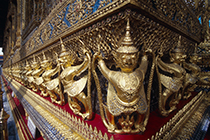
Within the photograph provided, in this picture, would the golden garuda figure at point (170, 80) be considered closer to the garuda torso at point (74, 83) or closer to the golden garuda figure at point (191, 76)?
the golden garuda figure at point (191, 76)

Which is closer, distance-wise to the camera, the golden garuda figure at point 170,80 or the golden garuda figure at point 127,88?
the golden garuda figure at point 127,88

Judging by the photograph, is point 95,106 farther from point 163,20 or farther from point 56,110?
point 163,20

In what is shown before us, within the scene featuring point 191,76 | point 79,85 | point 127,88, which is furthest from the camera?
point 191,76

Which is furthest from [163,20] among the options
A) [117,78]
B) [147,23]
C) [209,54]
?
[209,54]

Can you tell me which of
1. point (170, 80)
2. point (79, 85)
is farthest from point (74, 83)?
point (170, 80)

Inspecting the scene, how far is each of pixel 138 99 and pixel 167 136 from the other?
0.72 ft


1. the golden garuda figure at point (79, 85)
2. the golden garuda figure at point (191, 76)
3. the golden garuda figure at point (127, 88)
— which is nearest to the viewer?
the golden garuda figure at point (127, 88)

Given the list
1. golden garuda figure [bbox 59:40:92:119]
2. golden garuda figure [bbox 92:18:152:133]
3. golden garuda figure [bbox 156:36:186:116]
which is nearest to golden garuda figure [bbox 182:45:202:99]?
golden garuda figure [bbox 156:36:186:116]

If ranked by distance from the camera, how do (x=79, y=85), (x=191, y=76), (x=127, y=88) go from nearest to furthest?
1. (x=127, y=88)
2. (x=79, y=85)
3. (x=191, y=76)

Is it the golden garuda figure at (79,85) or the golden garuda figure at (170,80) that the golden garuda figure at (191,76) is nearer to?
the golden garuda figure at (170,80)

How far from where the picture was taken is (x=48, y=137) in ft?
2.16

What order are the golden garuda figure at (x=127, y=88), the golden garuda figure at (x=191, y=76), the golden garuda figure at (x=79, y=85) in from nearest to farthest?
1. the golden garuda figure at (x=127, y=88)
2. the golden garuda figure at (x=79, y=85)
3. the golden garuda figure at (x=191, y=76)

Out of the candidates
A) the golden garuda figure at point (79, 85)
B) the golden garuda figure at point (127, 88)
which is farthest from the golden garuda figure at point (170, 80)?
the golden garuda figure at point (79, 85)

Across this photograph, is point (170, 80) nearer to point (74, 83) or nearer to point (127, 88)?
point (127, 88)
